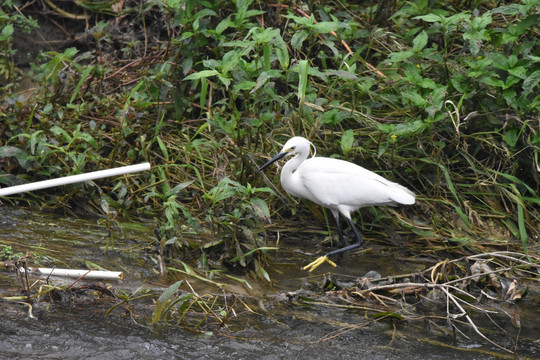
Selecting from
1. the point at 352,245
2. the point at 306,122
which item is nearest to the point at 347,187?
the point at 352,245

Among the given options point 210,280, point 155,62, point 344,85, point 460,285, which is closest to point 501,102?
point 344,85

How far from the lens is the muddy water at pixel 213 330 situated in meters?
3.38

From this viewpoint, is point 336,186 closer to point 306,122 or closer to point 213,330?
point 306,122

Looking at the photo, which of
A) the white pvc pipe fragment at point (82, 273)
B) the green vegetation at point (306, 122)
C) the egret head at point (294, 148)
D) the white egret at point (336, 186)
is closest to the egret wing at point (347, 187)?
the white egret at point (336, 186)

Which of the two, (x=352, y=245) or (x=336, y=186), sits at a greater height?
(x=336, y=186)

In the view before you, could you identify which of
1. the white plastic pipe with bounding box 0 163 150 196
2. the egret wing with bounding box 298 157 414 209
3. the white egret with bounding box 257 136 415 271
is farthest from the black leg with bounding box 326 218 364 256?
the white plastic pipe with bounding box 0 163 150 196

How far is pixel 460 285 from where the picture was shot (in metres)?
4.25

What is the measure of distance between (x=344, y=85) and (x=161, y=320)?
2624mm

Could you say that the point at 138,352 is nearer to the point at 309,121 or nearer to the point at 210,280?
the point at 210,280

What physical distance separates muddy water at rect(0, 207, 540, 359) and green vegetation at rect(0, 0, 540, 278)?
0.35 m

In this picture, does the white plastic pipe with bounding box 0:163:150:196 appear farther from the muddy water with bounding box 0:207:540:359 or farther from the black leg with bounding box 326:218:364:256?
the black leg with bounding box 326:218:364:256

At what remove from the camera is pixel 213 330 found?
3623 mm

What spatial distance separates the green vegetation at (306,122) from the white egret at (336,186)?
259mm

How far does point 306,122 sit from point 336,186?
847mm
